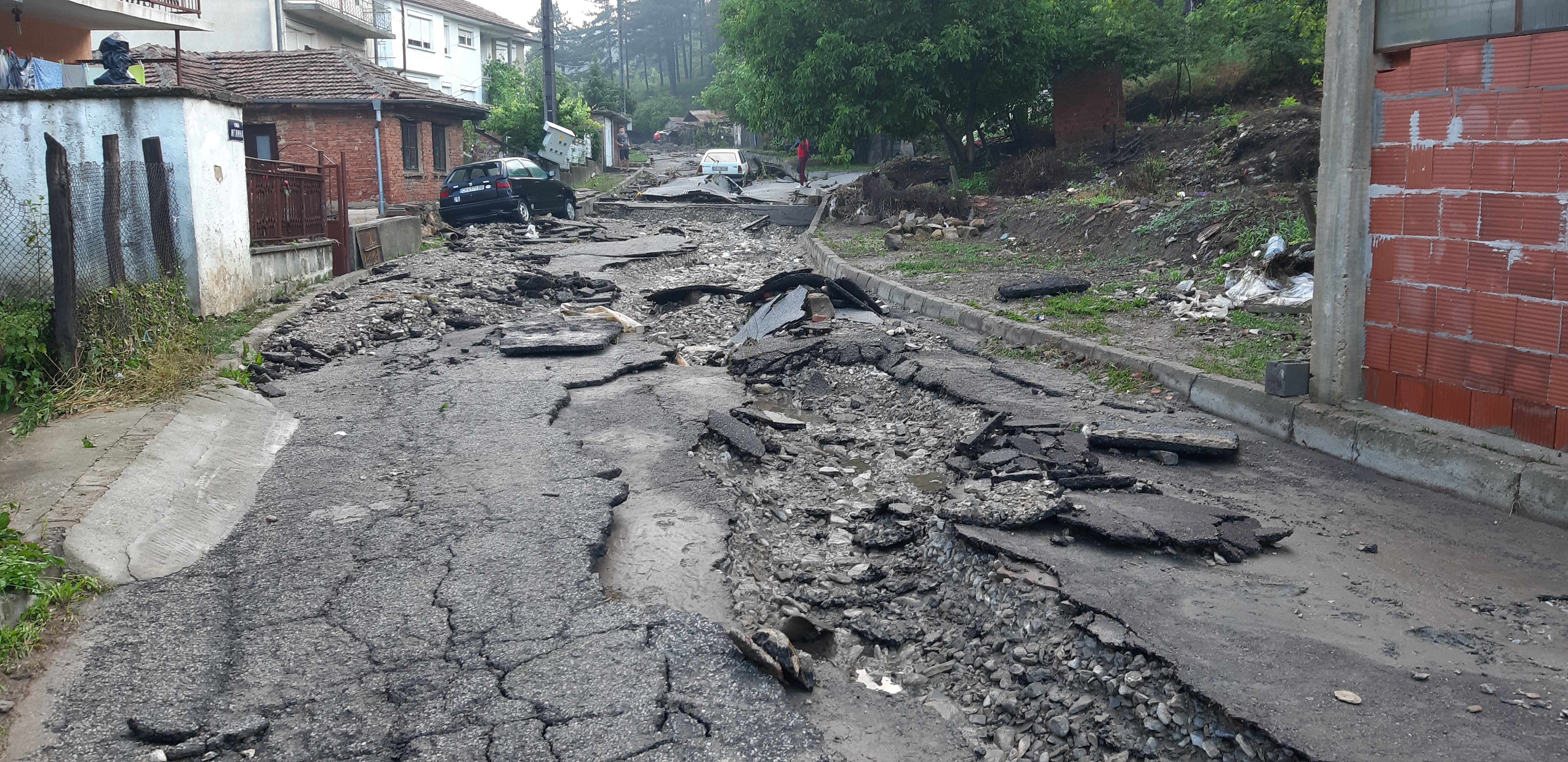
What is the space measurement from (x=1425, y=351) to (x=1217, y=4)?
1834 cm

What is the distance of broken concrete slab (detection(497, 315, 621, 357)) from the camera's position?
948 cm

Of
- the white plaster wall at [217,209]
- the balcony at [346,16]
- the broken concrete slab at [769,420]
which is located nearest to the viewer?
the broken concrete slab at [769,420]

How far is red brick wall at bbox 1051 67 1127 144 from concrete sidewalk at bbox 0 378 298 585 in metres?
17.7

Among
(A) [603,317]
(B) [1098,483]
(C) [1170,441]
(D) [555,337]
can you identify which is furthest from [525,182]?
(B) [1098,483]

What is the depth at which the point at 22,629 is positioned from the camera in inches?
150

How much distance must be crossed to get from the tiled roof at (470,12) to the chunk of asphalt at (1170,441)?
42.3 m

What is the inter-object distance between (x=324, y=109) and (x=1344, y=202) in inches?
1012

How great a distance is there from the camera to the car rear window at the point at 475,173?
22203 mm

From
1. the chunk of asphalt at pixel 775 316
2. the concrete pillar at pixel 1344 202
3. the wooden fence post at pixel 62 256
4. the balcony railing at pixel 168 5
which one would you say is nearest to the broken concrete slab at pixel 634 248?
the chunk of asphalt at pixel 775 316

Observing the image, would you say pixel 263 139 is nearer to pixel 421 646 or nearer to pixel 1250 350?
pixel 1250 350

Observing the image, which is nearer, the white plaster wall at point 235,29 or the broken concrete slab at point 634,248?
the broken concrete slab at point 634,248

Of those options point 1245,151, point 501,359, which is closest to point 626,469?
point 501,359

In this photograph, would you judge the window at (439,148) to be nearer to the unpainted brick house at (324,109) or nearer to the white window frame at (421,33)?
the unpainted brick house at (324,109)

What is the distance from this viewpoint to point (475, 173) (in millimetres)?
22422
